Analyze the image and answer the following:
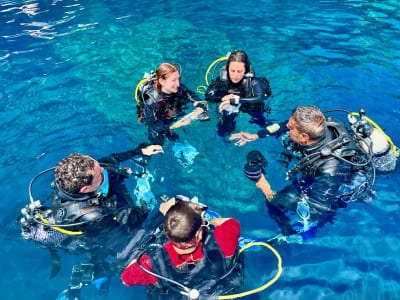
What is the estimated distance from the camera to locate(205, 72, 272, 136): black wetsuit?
16.8 ft

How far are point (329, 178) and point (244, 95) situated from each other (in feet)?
8.76

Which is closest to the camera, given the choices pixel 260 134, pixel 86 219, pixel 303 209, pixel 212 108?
pixel 86 219

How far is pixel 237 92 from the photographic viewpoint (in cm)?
537

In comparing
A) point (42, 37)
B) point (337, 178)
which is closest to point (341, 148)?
point (337, 178)

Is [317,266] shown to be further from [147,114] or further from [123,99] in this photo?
[123,99]

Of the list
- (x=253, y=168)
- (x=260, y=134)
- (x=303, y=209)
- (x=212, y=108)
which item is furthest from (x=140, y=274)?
(x=212, y=108)

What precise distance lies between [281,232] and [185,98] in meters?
2.91

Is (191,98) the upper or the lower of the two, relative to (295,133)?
lower

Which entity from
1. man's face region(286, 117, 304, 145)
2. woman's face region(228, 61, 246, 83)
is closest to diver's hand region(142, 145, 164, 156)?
woman's face region(228, 61, 246, 83)

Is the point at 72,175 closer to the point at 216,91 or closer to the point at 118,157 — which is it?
the point at 118,157

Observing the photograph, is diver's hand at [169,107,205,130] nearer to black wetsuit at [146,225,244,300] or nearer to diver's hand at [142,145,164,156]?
diver's hand at [142,145,164,156]

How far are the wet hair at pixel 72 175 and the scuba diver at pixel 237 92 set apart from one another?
298 centimetres

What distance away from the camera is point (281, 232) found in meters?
4.01

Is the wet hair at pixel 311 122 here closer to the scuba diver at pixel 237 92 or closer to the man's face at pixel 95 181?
the scuba diver at pixel 237 92
